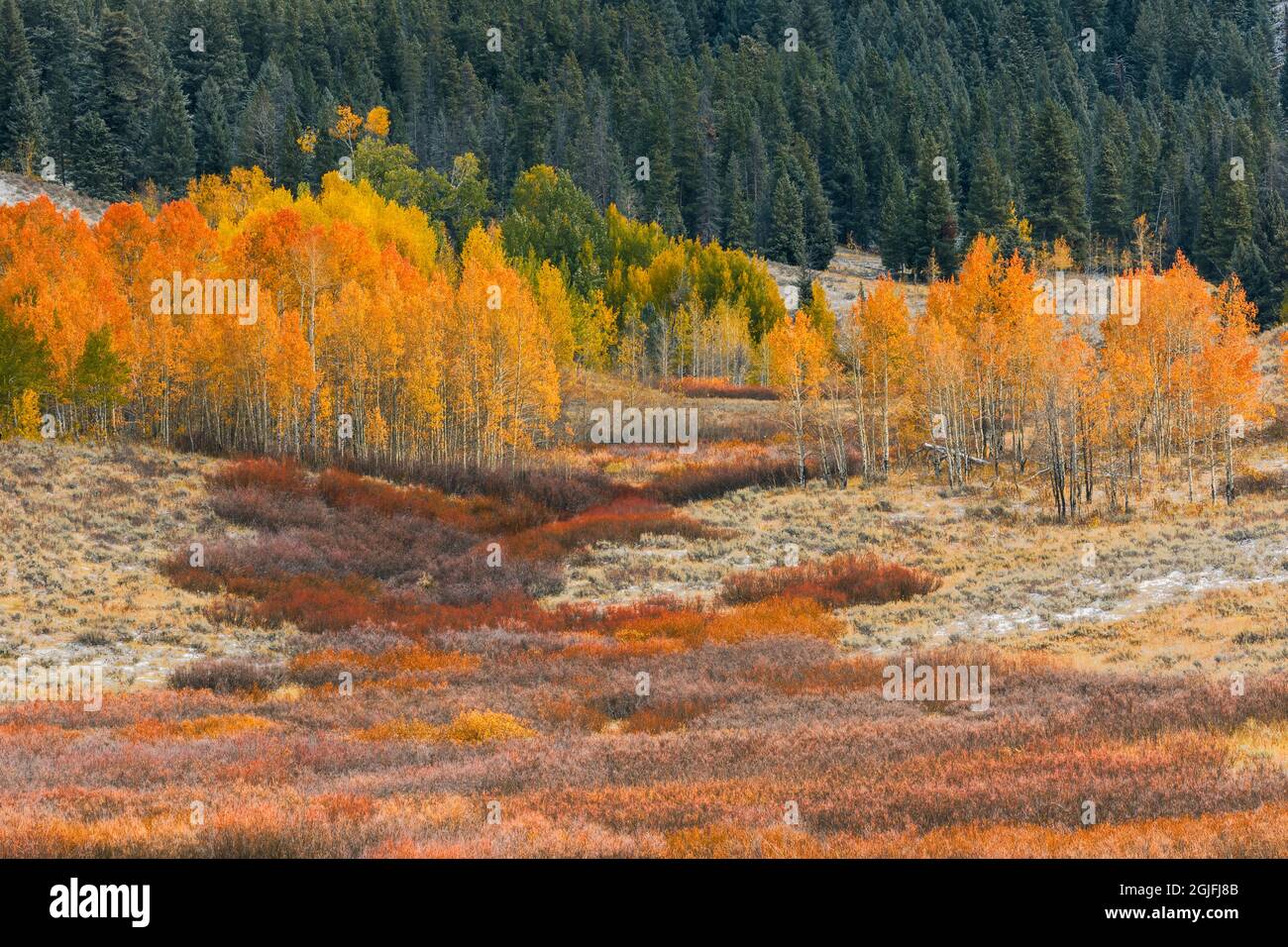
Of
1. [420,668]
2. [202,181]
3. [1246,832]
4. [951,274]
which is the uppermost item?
[202,181]

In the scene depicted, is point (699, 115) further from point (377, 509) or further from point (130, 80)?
point (377, 509)

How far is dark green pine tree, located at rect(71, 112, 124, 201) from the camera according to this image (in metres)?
97.7

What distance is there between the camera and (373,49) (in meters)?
142

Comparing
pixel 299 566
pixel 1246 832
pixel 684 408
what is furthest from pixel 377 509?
pixel 1246 832

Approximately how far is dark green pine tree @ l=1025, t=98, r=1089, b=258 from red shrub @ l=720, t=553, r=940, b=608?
75833 millimetres

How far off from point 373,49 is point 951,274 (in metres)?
84.0

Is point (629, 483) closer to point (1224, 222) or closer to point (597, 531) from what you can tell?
point (597, 531)

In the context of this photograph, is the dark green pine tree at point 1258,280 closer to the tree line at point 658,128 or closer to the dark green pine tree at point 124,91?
the tree line at point 658,128

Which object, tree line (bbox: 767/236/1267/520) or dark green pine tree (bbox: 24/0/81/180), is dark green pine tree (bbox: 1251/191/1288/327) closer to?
tree line (bbox: 767/236/1267/520)

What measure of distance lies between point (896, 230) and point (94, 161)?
7155 cm

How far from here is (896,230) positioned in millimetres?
100688

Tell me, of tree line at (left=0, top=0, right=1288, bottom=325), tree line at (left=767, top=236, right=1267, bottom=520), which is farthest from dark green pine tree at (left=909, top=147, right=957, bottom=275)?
tree line at (left=767, top=236, right=1267, bottom=520)

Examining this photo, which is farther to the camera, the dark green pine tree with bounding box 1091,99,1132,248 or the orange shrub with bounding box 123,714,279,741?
the dark green pine tree with bounding box 1091,99,1132,248

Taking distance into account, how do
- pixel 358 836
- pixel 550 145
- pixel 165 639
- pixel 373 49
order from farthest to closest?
pixel 373 49 → pixel 550 145 → pixel 165 639 → pixel 358 836
